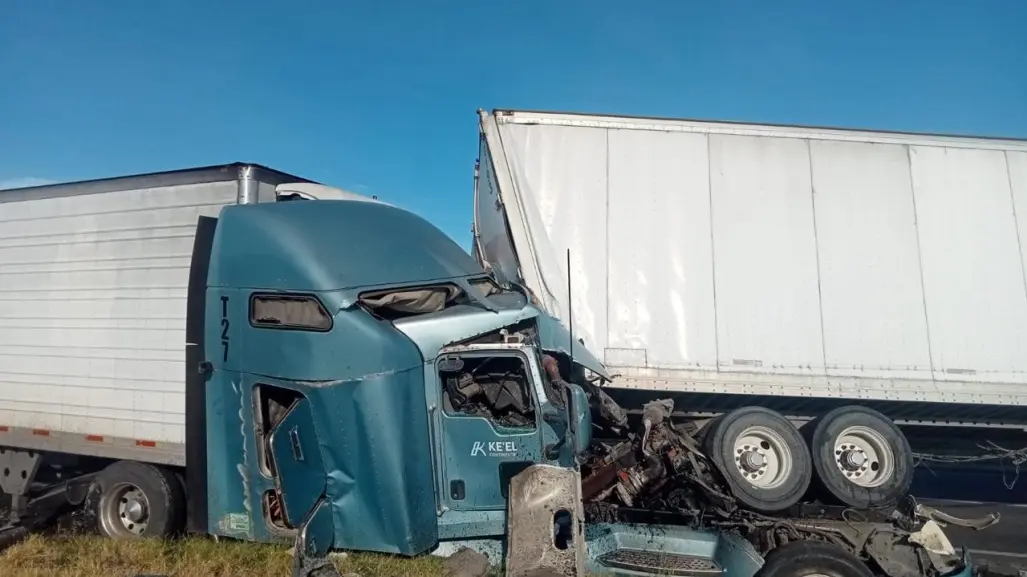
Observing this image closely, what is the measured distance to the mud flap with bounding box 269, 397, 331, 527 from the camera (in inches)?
186

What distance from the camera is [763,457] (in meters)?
6.55

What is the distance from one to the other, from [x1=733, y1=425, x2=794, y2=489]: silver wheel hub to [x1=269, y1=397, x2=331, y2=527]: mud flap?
3.97 m

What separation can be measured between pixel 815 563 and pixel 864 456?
251cm

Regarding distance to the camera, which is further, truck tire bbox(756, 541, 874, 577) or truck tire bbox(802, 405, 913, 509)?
truck tire bbox(802, 405, 913, 509)

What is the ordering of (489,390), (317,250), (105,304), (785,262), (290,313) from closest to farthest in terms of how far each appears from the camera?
1. (290,313)
2. (317,250)
3. (489,390)
4. (105,304)
5. (785,262)

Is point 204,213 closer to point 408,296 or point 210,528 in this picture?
point 408,296

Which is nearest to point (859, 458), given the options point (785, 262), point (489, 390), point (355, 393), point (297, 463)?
point (785, 262)

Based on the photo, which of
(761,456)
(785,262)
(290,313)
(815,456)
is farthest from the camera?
(785,262)

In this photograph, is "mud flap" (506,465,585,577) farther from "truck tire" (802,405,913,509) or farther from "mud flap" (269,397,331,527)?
"truck tire" (802,405,913,509)

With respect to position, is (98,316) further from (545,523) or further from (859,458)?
(859,458)

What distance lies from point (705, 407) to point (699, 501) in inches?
72.4

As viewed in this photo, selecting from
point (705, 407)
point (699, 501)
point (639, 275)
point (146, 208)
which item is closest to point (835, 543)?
point (699, 501)

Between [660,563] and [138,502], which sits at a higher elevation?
[138,502]

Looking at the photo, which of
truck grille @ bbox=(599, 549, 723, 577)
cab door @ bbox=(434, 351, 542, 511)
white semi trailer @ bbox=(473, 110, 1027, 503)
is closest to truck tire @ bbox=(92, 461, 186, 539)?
cab door @ bbox=(434, 351, 542, 511)
